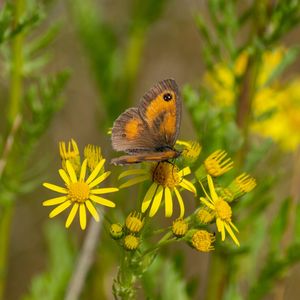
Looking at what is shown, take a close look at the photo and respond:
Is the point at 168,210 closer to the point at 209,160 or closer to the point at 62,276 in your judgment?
the point at 209,160

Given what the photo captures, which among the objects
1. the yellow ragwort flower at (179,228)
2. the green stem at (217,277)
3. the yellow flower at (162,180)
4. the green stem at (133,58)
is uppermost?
the green stem at (133,58)

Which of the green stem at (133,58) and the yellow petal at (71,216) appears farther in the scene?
the green stem at (133,58)

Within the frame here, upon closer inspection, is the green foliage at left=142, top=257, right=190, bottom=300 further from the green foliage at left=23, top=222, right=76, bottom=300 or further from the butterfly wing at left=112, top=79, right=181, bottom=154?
the butterfly wing at left=112, top=79, right=181, bottom=154

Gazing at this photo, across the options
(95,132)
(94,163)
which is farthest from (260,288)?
(95,132)

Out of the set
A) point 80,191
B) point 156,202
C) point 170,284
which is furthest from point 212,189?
point 170,284

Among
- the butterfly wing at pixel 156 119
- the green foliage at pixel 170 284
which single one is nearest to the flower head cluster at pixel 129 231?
the butterfly wing at pixel 156 119

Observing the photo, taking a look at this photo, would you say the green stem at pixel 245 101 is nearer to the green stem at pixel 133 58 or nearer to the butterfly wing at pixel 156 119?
the butterfly wing at pixel 156 119

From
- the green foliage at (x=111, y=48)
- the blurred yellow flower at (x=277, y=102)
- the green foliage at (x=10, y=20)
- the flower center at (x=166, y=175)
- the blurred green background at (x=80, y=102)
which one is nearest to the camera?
the flower center at (x=166, y=175)

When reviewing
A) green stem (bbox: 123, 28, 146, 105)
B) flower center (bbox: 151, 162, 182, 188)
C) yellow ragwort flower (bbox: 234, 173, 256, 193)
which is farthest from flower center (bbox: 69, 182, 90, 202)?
green stem (bbox: 123, 28, 146, 105)
